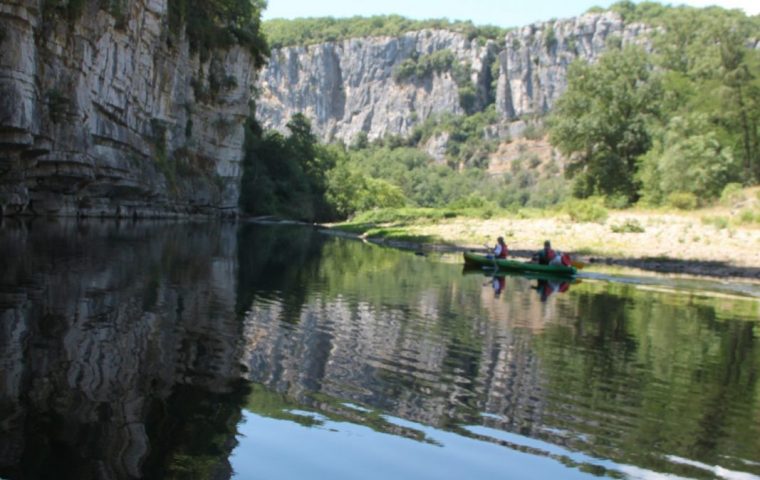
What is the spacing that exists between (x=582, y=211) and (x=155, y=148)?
29752 mm

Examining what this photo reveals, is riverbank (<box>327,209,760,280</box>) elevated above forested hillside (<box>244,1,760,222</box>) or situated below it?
below

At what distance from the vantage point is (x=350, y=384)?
10297mm

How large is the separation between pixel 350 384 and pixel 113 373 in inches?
113

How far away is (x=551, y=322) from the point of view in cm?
1736

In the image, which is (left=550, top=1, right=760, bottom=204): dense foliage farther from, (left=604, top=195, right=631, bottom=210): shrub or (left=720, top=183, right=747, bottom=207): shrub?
(left=720, top=183, right=747, bottom=207): shrub

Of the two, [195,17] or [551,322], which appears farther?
[195,17]

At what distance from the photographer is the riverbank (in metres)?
35.9

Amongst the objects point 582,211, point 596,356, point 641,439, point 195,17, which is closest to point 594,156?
point 582,211

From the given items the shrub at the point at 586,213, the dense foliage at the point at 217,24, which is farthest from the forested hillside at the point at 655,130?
the dense foliage at the point at 217,24

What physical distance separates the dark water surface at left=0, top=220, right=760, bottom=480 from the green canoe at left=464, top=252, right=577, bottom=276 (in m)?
8.70

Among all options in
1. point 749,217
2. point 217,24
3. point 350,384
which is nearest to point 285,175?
point 217,24

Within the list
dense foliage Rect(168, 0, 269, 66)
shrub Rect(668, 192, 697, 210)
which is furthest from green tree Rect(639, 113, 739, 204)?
dense foliage Rect(168, 0, 269, 66)

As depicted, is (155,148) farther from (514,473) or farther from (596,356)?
(514,473)

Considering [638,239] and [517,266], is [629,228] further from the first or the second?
[517,266]
